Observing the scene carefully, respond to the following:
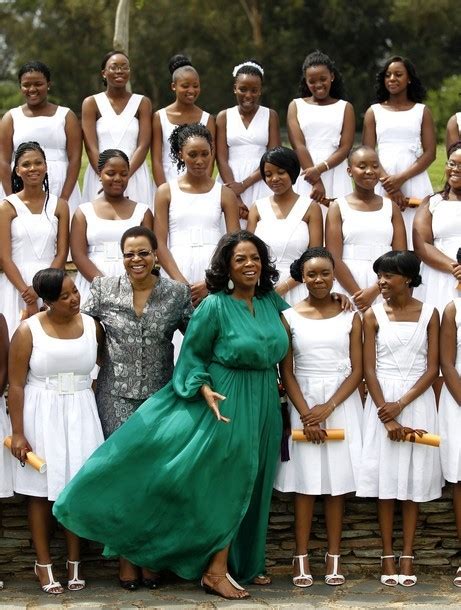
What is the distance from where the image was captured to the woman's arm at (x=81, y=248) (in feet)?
27.6

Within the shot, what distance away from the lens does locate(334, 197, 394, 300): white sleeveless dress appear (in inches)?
339

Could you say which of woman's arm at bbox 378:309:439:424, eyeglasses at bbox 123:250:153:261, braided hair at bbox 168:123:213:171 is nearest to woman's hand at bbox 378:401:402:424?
woman's arm at bbox 378:309:439:424

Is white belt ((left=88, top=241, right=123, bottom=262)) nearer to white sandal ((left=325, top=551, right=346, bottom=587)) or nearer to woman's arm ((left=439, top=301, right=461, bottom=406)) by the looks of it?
woman's arm ((left=439, top=301, right=461, bottom=406))

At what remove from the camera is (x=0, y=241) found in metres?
8.48

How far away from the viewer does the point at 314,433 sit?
7.41 meters

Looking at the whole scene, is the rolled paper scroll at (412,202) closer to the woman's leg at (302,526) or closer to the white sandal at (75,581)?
the woman's leg at (302,526)

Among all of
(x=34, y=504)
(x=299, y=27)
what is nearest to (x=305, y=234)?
(x=34, y=504)

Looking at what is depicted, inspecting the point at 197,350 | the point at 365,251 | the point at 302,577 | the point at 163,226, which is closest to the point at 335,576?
the point at 302,577

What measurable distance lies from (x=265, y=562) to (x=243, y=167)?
3.42 m

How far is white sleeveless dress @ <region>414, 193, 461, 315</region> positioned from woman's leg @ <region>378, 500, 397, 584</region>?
5.44 ft

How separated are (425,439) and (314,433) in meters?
0.67

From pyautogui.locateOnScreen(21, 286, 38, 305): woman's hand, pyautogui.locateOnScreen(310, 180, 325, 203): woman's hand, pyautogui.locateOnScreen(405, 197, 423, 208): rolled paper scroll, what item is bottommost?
pyautogui.locateOnScreen(21, 286, 38, 305): woman's hand

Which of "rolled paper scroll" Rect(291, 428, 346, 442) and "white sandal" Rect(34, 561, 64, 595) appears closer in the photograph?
"white sandal" Rect(34, 561, 64, 595)

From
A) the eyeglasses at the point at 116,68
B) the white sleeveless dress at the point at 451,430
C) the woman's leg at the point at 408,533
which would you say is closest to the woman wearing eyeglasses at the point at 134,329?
the woman's leg at the point at 408,533
